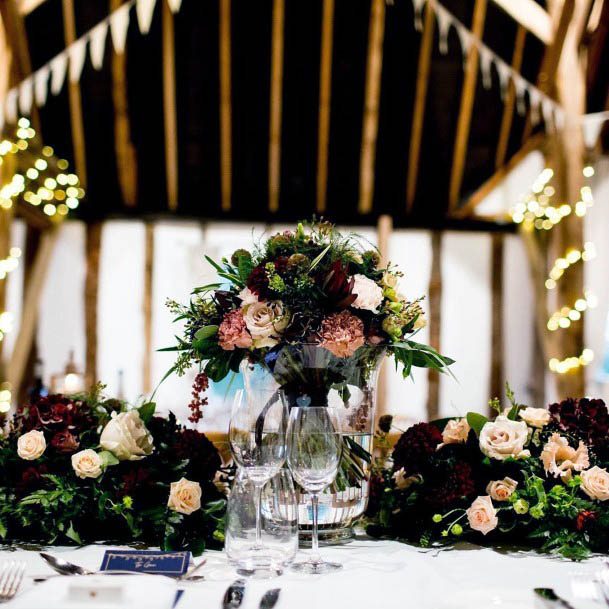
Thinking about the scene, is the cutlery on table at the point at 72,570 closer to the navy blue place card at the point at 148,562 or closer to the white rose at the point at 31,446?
the navy blue place card at the point at 148,562

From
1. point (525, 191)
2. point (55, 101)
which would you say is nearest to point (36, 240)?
point (55, 101)

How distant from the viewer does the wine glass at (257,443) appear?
127 cm

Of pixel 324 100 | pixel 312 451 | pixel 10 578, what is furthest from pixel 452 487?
pixel 324 100

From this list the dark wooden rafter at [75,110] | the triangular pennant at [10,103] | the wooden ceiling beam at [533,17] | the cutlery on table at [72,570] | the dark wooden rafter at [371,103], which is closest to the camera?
the cutlery on table at [72,570]

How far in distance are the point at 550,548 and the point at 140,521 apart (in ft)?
2.53

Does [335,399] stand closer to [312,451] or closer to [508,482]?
[312,451]

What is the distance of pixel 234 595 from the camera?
3.57 ft

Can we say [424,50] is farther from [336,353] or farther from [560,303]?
[336,353]

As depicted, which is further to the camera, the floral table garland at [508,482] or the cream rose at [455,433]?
the cream rose at [455,433]

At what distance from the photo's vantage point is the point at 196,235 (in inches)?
289

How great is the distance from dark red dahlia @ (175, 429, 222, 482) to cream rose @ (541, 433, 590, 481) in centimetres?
64

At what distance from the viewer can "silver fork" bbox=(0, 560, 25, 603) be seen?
1.07 m

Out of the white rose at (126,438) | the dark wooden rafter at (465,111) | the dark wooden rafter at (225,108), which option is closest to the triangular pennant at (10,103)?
the dark wooden rafter at (225,108)

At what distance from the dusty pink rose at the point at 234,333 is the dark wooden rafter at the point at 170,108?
5.45 m
